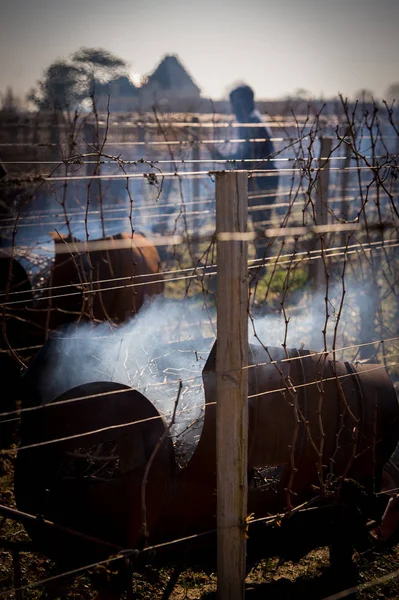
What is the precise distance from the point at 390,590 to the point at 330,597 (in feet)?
1.64

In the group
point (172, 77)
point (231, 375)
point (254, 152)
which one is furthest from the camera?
point (172, 77)

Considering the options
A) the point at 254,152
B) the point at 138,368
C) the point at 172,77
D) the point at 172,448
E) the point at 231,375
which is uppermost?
the point at 172,77

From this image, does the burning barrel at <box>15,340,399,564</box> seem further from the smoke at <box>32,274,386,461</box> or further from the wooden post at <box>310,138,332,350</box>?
the wooden post at <box>310,138,332,350</box>

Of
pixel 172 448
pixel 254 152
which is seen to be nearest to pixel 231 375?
pixel 172 448

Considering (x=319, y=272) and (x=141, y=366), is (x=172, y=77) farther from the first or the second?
(x=141, y=366)

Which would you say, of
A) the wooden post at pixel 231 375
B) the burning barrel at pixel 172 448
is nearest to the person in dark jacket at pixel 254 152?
the burning barrel at pixel 172 448

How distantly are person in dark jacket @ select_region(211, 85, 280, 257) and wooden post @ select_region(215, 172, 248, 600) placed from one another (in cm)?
643

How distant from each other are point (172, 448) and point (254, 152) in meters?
7.57

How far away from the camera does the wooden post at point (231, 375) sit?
2266 mm

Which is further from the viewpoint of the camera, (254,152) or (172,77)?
(172,77)

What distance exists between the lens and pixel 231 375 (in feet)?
7.65

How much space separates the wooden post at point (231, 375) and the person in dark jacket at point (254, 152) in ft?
21.1

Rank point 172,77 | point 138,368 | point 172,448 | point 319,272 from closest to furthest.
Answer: point 172,448
point 138,368
point 319,272
point 172,77

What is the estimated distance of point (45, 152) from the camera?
1273 cm
